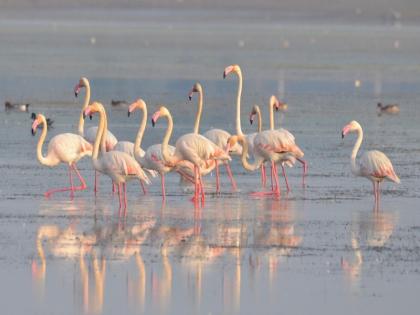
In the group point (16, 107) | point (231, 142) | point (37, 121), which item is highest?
point (16, 107)

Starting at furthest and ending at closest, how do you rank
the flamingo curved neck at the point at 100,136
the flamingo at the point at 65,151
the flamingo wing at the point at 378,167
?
the flamingo at the point at 65,151 < the flamingo wing at the point at 378,167 < the flamingo curved neck at the point at 100,136

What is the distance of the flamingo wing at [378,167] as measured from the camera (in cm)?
1517

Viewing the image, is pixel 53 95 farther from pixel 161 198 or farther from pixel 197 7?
pixel 197 7

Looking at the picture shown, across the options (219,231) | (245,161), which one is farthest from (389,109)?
(219,231)

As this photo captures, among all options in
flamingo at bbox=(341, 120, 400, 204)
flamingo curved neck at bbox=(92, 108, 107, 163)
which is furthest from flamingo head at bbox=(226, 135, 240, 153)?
flamingo at bbox=(341, 120, 400, 204)

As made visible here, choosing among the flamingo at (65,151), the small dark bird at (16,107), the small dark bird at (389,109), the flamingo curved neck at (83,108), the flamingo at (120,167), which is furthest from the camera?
the small dark bird at (389,109)

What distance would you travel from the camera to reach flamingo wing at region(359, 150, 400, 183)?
1517 cm

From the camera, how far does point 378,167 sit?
15180 millimetres

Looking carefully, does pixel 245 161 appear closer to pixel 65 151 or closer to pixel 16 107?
pixel 65 151

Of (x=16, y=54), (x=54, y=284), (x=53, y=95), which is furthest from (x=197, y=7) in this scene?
(x=54, y=284)

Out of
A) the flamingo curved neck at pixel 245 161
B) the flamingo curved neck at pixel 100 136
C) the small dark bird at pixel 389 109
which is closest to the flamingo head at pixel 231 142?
the flamingo curved neck at pixel 245 161

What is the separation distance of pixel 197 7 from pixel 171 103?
2512 inches

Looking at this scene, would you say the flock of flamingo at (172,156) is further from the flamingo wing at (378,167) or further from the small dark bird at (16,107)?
the small dark bird at (16,107)

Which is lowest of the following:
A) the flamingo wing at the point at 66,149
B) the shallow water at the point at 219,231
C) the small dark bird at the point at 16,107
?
the shallow water at the point at 219,231
